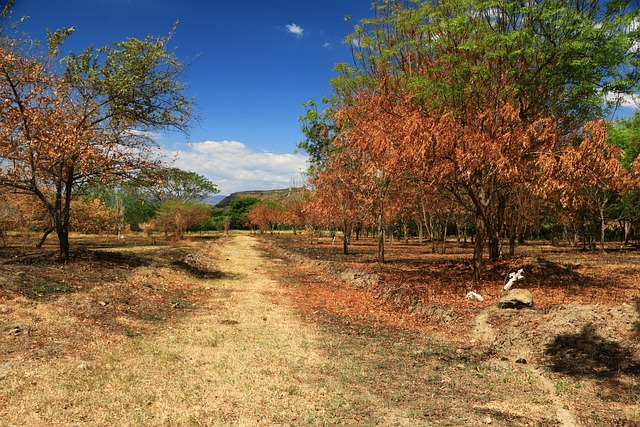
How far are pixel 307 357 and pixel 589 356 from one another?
5369mm

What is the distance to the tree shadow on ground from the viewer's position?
670 centimetres

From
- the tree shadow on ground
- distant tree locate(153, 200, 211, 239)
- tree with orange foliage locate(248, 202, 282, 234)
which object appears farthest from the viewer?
tree with orange foliage locate(248, 202, 282, 234)

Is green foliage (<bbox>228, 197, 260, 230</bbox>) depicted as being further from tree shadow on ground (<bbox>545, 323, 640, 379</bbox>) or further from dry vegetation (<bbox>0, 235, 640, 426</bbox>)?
tree shadow on ground (<bbox>545, 323, 640, 379</bbox>)

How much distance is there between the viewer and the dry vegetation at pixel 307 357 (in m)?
5.41

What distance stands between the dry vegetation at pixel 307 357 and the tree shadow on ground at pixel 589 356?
0.11ft

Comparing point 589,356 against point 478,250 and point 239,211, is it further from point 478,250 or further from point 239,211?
point 239,211

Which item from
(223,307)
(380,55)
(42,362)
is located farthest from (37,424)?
(380,55)

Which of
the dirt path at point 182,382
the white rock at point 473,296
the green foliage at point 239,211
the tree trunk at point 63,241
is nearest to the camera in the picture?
the dirt path at point 182,382

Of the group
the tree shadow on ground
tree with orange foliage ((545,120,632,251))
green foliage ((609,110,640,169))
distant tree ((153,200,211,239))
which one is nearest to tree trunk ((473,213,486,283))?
tree with orange foliage ((545,120,632,251))

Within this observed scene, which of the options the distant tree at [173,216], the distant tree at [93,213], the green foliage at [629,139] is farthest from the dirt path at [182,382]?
the distant tree at [173,216]

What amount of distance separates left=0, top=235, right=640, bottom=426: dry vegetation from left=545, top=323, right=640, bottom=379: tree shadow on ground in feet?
0.11

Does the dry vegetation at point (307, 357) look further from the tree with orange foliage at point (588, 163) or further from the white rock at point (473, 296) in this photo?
the tree with orange foliage at point (588, 163)

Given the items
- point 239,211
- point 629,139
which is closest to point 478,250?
point 629,139

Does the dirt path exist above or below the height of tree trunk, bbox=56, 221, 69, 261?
below
